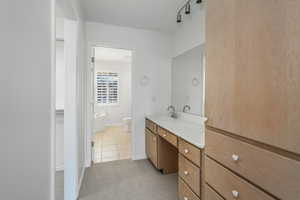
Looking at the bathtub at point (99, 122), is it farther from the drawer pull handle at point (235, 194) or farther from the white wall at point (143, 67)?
the drawer pull handle at point (235, 194)

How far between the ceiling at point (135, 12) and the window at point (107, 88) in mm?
3375

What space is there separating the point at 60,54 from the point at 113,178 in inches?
88.5

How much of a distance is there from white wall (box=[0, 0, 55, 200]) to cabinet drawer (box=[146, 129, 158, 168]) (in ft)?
A: 5.93

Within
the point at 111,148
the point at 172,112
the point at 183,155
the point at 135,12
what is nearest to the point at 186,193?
the point at 183,155

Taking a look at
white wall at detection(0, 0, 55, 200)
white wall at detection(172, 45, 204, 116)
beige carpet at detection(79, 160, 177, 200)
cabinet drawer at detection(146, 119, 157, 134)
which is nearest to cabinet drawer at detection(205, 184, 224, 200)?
beige carpet at detection(79, 160, 177, 200)

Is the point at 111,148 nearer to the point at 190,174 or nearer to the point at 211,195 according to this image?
the point at 190,174

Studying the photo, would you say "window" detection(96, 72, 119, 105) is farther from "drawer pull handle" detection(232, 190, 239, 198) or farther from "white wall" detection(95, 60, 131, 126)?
"drawer pull handle" detection(232, 190, 239, 198)

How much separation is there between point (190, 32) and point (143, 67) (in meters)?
1.07

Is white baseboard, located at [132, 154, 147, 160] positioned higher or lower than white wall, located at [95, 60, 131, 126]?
lower

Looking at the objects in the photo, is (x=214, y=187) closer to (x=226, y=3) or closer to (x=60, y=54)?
(x=226, y=3)

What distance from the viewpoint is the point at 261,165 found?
708 mm

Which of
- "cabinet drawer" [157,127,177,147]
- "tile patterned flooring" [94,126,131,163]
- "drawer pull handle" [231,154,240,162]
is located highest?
"drawer pull handle" [231,154,240,162]

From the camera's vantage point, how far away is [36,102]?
697 mm

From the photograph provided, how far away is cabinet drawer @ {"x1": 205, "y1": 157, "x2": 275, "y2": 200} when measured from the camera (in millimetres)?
745
